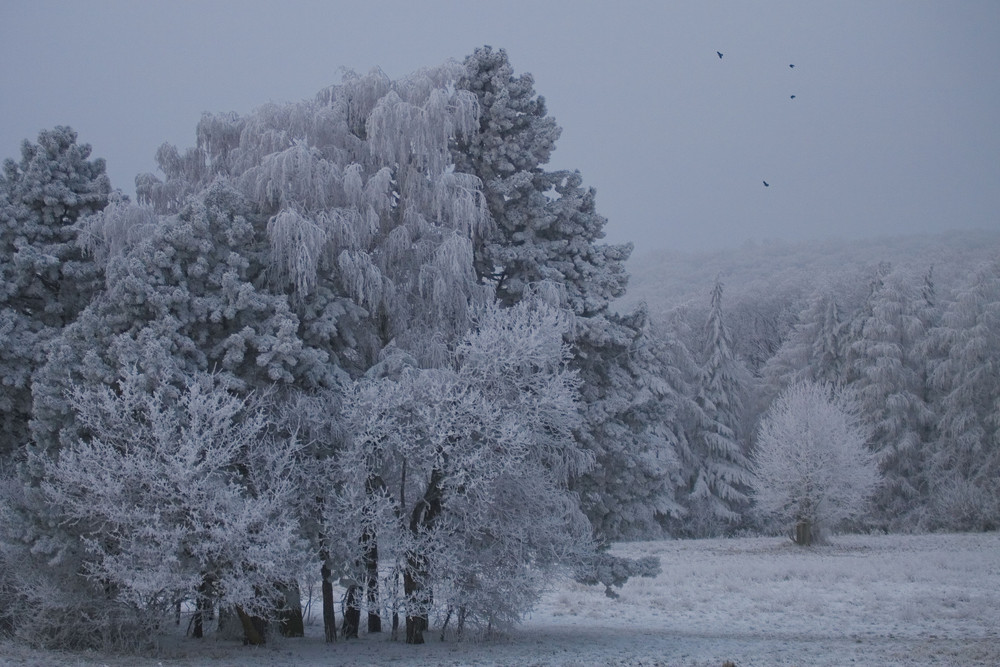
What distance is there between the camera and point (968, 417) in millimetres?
39375

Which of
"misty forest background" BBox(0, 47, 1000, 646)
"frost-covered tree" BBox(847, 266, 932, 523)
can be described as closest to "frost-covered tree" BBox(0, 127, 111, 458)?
"misty forest background" BBox(0, 47, 1000, 646)

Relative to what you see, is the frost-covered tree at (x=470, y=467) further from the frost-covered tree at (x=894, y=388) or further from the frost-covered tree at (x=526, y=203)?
the frost-covered tree at (x=894, y=388)

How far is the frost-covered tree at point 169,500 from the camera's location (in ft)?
39.6

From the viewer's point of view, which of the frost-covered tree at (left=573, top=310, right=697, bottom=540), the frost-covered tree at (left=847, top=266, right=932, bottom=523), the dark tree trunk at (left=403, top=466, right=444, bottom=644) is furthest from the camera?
the frost-covered tree at (left=847, top=266, right=932, bottom=523)

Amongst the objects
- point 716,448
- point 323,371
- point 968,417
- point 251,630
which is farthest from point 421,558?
point 968,417

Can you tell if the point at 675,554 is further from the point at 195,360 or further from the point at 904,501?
the point at 195,360

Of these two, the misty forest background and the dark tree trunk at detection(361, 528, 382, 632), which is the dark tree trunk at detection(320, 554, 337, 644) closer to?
the misty forest background

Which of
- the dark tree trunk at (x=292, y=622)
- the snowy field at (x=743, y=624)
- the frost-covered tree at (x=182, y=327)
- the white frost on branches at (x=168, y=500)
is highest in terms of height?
the frost-covered tree at (x=182, y=327)

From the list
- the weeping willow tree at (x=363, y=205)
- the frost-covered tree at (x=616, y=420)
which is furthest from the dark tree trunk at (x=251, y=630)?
the frost-covered tree at (x=616, y=420)

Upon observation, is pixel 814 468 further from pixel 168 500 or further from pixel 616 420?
pixel 168 500

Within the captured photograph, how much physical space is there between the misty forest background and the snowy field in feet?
2.71

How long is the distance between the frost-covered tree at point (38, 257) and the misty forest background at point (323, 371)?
0.16 ft

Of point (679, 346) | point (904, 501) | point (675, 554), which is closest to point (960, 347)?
point (904, 501)

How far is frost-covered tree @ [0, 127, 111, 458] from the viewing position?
15.7 metres
